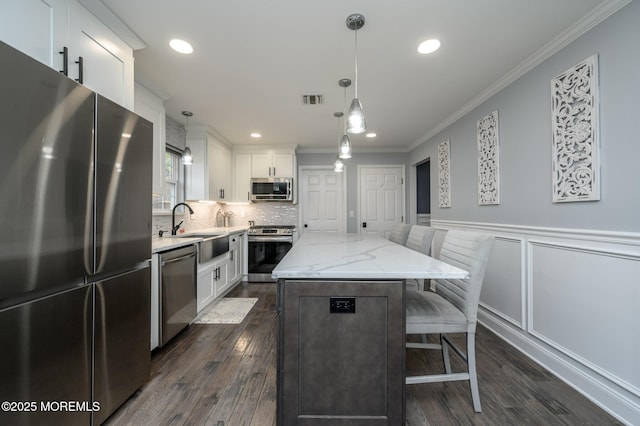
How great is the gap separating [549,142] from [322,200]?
3721 millimetres

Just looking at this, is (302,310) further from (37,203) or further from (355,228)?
(355,228)

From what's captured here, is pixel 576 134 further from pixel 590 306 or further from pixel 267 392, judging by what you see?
pixel 267 392

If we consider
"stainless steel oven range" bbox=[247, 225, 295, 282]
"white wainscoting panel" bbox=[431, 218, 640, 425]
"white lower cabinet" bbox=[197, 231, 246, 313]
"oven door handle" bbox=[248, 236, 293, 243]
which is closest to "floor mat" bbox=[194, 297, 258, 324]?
"white lower cabinet" bbox=[197, 231, 246, 313]

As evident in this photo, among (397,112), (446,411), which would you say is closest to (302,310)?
(446,411)

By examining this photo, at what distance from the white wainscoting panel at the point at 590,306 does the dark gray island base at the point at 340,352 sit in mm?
1358

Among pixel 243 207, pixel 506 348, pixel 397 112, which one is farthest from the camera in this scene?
pixel 243 207

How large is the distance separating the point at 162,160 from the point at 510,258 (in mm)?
3456

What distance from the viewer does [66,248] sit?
3.75 ft

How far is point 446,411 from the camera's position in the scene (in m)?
1.53

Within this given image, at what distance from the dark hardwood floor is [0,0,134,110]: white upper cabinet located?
1925mm

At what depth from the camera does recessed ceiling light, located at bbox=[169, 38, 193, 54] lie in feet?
6.31

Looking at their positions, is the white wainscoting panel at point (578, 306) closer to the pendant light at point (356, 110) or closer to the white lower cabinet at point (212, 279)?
the pendant light at point (356, 110)

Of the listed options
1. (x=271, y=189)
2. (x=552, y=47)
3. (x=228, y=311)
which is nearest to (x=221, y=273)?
(x=228, y=311)

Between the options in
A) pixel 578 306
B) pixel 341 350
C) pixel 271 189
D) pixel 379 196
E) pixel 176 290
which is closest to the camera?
pixel 341 350
